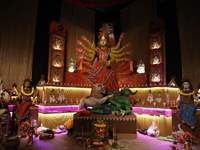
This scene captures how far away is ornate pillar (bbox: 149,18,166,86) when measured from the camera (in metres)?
5.91

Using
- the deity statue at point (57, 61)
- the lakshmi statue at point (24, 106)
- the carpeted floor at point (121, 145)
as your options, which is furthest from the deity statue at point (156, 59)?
the lakshmi statue at point (24, 106)

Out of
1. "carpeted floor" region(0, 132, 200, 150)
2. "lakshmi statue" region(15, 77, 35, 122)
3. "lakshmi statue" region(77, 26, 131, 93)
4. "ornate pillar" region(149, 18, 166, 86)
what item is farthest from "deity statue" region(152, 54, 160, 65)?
"lakshmi statue" region(15, 77, 35, 122)

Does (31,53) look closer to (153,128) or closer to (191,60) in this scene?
(153,128)

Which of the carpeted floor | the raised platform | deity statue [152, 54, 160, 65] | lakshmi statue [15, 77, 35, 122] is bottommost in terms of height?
the carpeted floor

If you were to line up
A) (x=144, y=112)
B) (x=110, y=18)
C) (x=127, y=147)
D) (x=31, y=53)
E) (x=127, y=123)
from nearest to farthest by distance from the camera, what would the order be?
(x=127, y=147), (x=127, y=123), (x=144, y=112), (x=31, y=53), (x=110, y=18)

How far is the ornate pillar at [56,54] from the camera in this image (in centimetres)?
672

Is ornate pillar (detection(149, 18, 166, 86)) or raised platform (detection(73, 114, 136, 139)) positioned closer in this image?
raised platform (detection(73, 114, 136, 139))

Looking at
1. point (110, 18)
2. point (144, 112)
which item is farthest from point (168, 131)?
point (110, 18)

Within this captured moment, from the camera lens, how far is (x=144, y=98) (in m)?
5.85

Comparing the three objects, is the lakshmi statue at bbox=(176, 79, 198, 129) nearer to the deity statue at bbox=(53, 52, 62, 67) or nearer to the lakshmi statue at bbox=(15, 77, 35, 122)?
the lakshmi statue at bbox=(15, 77, 35, 122)

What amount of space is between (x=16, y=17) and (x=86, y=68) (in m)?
3.70

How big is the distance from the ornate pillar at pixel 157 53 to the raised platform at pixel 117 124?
2138 mm

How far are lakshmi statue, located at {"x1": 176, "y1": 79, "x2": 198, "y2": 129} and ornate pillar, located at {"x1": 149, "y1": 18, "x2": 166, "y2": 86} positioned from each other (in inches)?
58.6

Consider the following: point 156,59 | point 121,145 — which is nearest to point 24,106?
point 121,145
